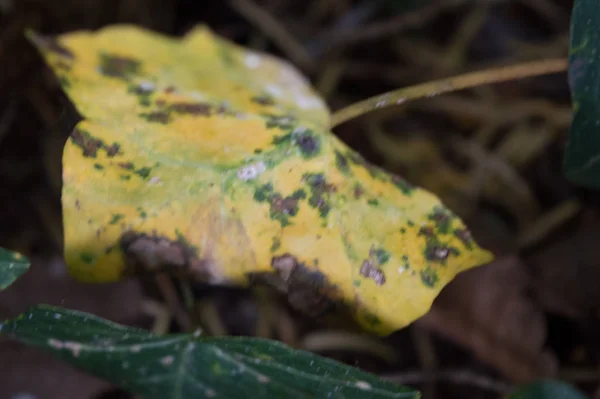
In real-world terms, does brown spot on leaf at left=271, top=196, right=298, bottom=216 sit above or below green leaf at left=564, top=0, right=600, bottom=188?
below

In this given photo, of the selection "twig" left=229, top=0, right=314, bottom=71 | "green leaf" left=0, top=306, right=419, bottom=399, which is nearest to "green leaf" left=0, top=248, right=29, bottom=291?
"green leaf" left=0, top=306, right=419, bottom=399

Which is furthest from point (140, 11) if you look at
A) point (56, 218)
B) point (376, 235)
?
point (376, 235)

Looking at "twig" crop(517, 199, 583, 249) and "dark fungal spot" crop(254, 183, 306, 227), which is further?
"twig" crop(517, 199, 583, 249)

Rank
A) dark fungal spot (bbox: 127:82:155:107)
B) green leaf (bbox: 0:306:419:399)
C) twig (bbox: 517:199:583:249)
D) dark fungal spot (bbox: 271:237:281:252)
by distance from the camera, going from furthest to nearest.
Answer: twig (bbox: 517:199:583:249) < dark fungal spot (bbox: 127:82:155:107) < dark fungal spot (bbox: 271:237:281:252) < green leaf (bbox: 0:306:419:399)

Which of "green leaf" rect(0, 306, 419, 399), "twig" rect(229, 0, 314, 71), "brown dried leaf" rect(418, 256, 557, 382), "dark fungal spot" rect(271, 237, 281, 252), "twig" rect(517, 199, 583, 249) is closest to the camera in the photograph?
"green leaf" rect(0, 306, 419, 399)

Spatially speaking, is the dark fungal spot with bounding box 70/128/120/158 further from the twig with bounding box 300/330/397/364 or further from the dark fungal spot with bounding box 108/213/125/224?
the twig with bounding box 300/330/397/364

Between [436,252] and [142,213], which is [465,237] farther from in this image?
[142,213]

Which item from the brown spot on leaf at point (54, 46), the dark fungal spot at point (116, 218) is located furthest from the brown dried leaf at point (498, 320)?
the brown spot on leaf at point (54, 46)

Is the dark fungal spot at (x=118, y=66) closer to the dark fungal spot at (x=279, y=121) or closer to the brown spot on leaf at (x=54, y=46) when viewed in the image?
the brown spot on leaf at (x=54, y=46)

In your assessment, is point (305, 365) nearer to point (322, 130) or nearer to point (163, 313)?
point (322, 130)
